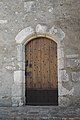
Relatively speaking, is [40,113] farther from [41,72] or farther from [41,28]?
[41,28]

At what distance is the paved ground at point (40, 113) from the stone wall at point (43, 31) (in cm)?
52

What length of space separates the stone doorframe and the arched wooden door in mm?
168

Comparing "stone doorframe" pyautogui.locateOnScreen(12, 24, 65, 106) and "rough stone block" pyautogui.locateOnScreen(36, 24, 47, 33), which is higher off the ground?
"rough stone block" pyautogui.locateOnScreen(36, 24, 47, 33)

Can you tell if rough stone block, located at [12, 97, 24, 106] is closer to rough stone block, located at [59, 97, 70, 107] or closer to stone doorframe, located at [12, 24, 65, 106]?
stone doorframe, located at [12, 24, 65, 106]

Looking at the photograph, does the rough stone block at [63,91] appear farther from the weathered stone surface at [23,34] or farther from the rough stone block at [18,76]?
the weathered stone surface at [23,34]

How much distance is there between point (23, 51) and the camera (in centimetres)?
661

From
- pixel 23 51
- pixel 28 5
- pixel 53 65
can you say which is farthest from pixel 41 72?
pixel 28 5

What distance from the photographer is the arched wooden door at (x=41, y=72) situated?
259 inches

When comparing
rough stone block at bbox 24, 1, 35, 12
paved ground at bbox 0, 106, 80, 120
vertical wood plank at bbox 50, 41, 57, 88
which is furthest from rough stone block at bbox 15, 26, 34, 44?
paved ground at bbox 0, 106, 80, 120

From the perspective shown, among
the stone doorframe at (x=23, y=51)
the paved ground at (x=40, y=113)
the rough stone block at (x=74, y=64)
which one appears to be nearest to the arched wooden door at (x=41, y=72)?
the stone doorframe at (x=23, y=51)

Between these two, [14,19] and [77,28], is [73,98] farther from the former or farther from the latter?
[14,19]

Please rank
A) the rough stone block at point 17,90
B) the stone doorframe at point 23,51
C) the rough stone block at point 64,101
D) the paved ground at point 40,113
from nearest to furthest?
the paved ground at point 40,113, the rough stone block at point 64,101, the stone doorframe at point 23,51, the rough stone block at point 17,90

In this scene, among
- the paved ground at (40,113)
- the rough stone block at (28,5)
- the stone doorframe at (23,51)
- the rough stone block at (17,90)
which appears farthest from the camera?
the rough stone block at (28,5)

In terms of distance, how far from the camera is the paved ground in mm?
5055
